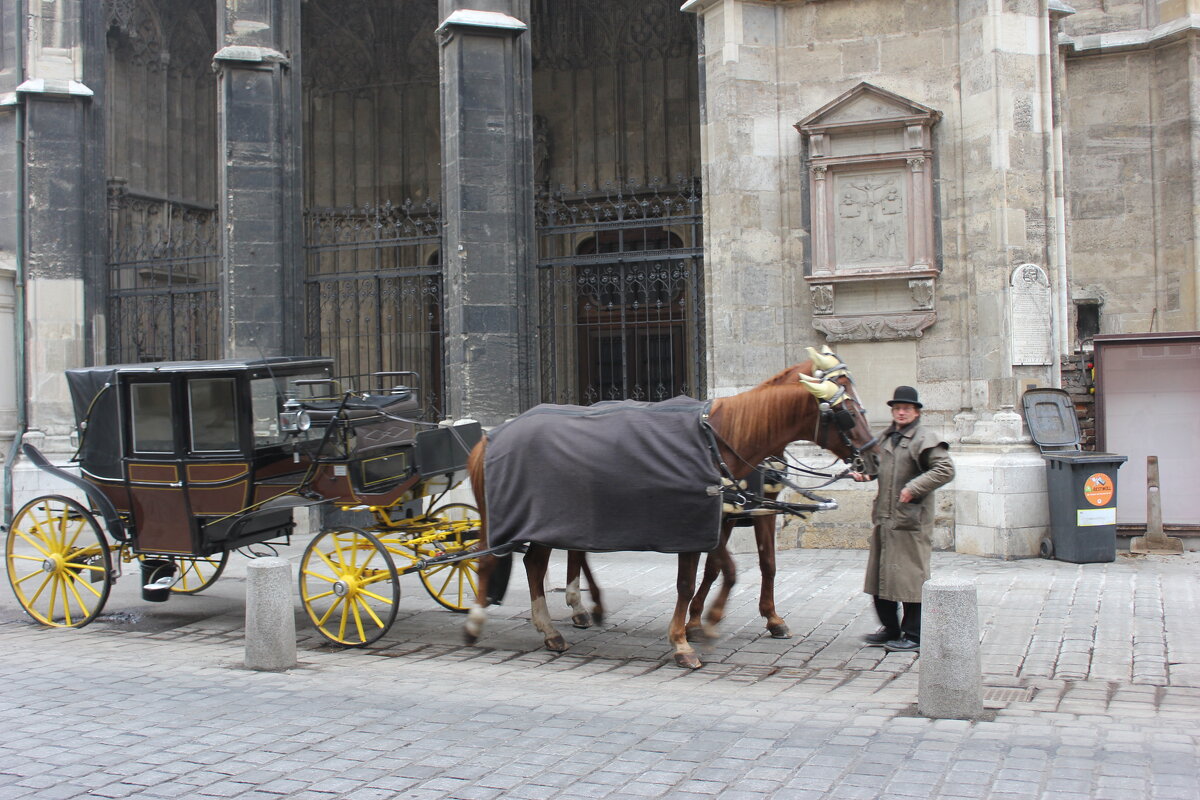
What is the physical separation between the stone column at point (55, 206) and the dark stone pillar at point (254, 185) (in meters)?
2.62

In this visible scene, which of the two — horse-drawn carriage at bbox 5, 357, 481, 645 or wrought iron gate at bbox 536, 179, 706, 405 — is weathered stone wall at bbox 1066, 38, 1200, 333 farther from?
horse-drawn carriage at bbox 5, 357, 481, 645

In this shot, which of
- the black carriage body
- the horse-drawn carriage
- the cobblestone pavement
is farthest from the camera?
the black carriage body

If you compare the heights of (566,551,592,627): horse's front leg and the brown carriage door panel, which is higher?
the brown carriage door panel

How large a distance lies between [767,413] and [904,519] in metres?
1.10

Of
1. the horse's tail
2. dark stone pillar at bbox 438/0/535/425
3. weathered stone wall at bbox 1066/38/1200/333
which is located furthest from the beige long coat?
weathered stone wall at bbox 1066/38/1200/333

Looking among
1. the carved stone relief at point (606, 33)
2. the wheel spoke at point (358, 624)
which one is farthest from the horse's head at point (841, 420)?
the carved stone relief at point (606, 33)

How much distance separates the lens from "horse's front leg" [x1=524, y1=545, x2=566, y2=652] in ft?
23.1

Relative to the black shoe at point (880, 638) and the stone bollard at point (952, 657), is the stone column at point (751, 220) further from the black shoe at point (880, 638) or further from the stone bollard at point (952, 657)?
the stone bollard at point (952, 657)

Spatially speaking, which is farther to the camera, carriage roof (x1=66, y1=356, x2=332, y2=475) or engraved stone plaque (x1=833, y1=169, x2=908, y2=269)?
engraved stone plaque (x1=833, y1=169, x2=908, y2=269)

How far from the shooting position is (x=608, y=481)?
646cm

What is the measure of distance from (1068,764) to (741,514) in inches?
105

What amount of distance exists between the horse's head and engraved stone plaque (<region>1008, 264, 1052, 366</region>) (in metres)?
4.84

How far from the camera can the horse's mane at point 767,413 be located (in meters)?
6.52

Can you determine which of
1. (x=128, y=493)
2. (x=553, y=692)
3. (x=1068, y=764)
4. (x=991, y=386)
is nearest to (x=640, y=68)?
(x=991, y=386)
